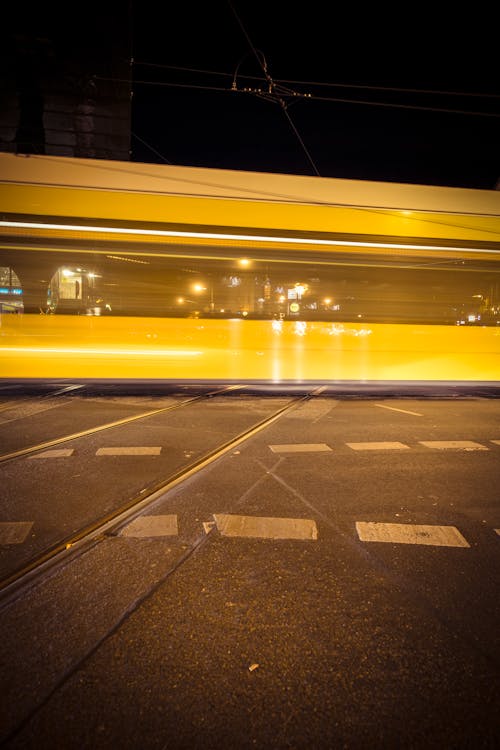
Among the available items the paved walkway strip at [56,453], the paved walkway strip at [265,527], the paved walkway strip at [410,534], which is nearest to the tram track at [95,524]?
the paved walkway strip at [56,453]

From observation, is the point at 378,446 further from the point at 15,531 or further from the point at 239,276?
the point at 239,276

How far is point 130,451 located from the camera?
5082 mm

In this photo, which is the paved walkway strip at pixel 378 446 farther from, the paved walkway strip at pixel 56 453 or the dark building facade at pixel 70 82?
the dark building facade at pixel 70 82

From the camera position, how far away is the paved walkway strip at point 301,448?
521 centimetres

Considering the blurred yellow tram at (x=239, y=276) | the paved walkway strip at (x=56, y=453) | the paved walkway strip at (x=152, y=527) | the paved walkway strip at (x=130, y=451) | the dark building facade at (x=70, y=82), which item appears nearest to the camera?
the paved walkway strip at (x=152, y=527)

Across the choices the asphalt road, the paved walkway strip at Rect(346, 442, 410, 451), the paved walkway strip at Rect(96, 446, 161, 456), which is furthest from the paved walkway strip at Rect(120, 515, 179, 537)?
the paved walkway strip at Rect(346, 442, 410, 451)

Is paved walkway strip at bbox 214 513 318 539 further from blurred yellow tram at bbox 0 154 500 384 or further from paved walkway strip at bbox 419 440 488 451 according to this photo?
blurred yellow tram at bbox 0 154 500 384

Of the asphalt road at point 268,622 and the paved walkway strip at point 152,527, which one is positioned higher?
the paved walkway strip at point 152,527

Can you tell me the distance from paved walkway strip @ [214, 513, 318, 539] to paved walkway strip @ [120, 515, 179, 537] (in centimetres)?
32

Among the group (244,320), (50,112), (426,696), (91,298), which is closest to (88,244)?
(91,298)

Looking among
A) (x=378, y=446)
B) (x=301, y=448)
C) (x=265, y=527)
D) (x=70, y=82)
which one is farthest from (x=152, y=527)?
(x=70, y=82)

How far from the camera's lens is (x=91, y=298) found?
8.57m

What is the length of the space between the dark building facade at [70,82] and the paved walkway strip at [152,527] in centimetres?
1191

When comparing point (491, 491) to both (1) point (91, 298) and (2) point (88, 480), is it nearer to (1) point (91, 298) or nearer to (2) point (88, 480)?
(2) point (88, 480)
